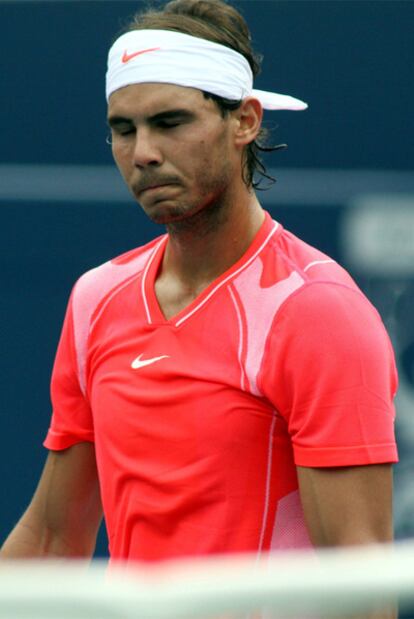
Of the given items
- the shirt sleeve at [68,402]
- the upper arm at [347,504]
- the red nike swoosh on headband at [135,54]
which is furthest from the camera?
the shirt sleeve at [68,402]

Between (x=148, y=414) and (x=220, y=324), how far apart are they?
0.58 ft

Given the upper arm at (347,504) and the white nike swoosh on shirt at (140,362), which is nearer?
the upper arm at (347,504)

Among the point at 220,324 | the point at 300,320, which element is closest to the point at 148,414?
the point at 220,324

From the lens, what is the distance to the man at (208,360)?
6.00 ft

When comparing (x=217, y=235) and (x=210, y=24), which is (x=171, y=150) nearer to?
(x=217, y=235)

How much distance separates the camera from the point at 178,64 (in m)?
2.07

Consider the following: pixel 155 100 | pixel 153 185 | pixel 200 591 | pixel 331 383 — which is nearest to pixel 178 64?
pixel 155 100

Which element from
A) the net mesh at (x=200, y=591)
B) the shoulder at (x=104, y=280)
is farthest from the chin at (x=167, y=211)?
the net mesh at (x=200, y=591)

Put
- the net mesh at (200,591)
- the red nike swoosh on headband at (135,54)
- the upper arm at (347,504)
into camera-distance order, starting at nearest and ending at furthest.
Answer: the net mesh at (200,591) < the upper arm at (347,504) < the red nike swoosh on headband at (135,54)

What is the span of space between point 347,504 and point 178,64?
0.74 meters

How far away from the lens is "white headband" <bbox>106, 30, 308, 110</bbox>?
6.76 ft

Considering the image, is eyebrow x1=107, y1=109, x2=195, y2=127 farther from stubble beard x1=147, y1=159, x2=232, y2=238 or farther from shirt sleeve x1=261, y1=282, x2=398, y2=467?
shirt sleeve x1=261, y1=282, x2=398, y2=467

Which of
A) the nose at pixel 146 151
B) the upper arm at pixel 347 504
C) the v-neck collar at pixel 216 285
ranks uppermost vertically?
the nose at pixel 146 151

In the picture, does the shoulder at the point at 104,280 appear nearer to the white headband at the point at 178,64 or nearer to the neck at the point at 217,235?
the neck at the point at 217,235
